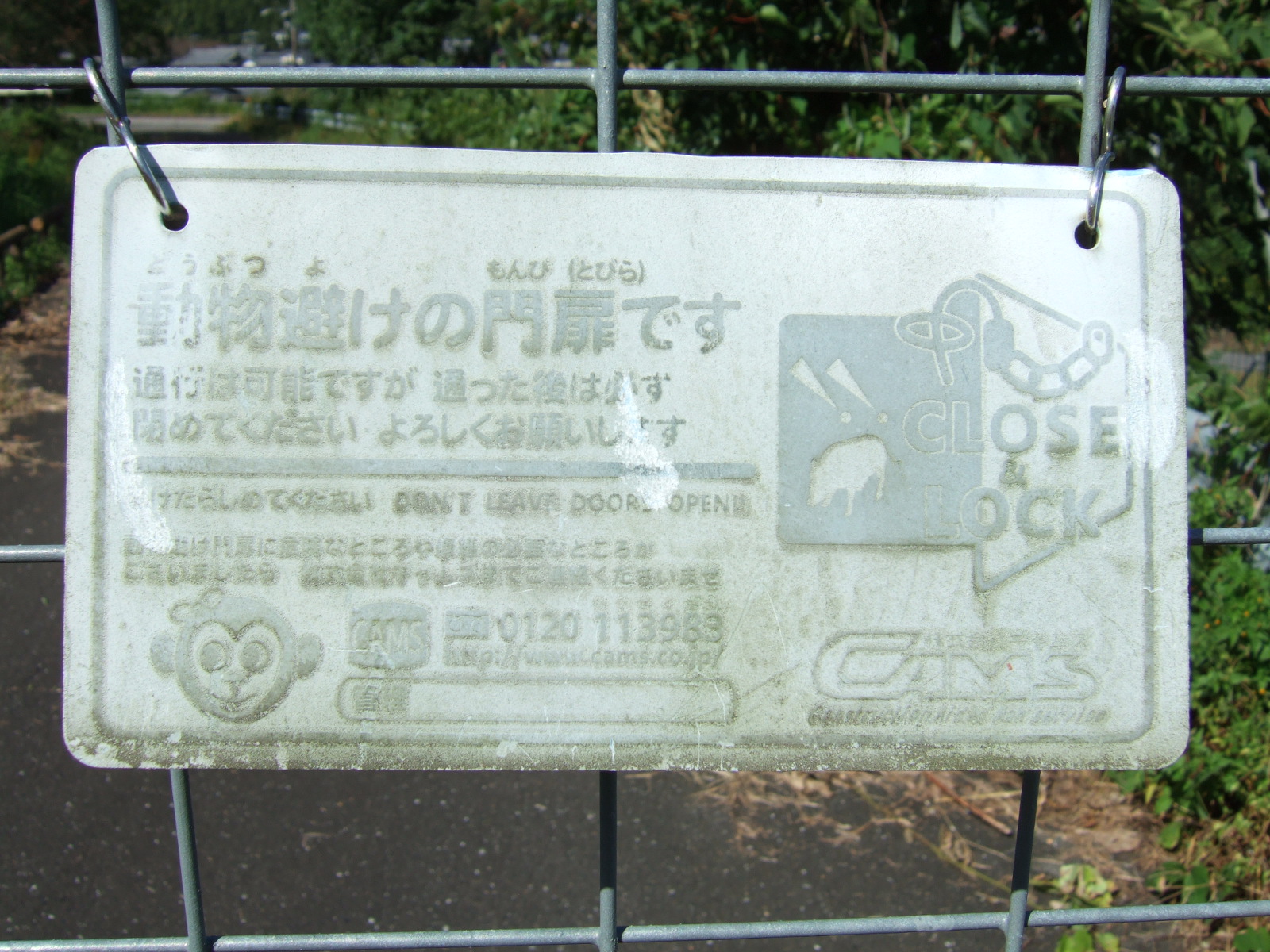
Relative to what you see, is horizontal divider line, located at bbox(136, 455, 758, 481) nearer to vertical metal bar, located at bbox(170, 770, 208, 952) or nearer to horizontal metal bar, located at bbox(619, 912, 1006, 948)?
vertical metal bar, located at bbox(170, 770, 208, 952)

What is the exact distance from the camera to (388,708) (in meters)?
0.99

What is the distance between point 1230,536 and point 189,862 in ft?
3.83

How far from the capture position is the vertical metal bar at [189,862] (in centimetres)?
101

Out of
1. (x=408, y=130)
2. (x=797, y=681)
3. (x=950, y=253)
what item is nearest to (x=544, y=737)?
(x=797, y=681)

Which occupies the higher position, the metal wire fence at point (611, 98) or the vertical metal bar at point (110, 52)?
the vertical metal bar at point (110, 52)

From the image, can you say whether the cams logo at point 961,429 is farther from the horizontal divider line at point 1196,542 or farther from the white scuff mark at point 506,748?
the white scuff mark at point 506,748

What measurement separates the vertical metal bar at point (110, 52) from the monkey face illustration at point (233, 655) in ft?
1.61

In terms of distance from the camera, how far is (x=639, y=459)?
3.21ft

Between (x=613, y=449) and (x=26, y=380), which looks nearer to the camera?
(x=613, y=449)

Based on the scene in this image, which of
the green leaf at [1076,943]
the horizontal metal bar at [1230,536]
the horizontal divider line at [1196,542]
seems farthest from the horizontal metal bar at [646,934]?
the green leaf at [1076,943]

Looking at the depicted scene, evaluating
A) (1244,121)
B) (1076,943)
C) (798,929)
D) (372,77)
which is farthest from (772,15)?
(1076,943)

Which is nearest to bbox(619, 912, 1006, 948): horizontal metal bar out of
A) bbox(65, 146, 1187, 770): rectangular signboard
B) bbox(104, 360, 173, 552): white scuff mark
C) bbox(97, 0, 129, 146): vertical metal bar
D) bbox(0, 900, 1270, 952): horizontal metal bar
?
bbox(0, 900, 1270, 952): horizontal metal bar

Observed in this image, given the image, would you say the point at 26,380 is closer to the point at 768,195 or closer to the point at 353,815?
the point at 353,815

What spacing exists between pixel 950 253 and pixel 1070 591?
0.38 meters
